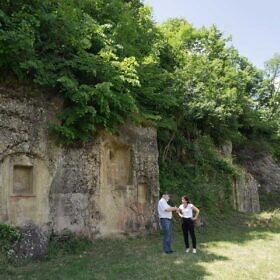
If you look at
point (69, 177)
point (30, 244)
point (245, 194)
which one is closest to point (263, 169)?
point (245, 194)

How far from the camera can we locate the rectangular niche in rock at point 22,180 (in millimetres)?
12188

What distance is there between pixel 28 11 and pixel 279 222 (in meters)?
15.4

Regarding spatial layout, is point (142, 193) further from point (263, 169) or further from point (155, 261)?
point (263, 169)

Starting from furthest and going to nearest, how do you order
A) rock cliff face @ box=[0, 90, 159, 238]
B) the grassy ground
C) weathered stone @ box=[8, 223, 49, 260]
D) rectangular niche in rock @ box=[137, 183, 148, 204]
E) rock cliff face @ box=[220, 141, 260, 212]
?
1. rock cliff face @ box=[220, 141, 260, 212]
2. rectangular niche in rock @ box=[137, 183, 148, 204]
3. rock cliff face @ box=[0, 90, 159, 238]
4. weathered stone @ box=[8, 223, 49, 260]
5. the grassy ground

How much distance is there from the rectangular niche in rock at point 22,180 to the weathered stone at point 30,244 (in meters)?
1.07

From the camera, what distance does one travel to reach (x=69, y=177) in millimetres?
13281

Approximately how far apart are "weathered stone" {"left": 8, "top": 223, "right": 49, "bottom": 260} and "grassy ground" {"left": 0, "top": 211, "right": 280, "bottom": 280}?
0.29 m

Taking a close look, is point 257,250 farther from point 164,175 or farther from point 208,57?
point 208,57

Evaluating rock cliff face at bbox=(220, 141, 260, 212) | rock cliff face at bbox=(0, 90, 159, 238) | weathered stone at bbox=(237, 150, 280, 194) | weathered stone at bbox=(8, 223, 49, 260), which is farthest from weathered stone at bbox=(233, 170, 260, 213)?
weathered stone at bbox=(8, 223, 49, 260)

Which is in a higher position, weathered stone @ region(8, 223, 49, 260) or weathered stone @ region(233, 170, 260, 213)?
weathered stone @ region(233, 170, 260, 213)

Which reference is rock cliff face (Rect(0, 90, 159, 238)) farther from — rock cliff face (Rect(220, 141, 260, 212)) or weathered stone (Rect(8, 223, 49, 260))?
rock cliff face (Rect(220, 141, 260, 212))

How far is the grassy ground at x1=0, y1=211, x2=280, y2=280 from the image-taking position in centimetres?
954

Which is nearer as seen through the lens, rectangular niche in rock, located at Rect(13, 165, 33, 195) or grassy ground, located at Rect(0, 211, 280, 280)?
grassy ground, located at Rect(0, 211, 280, 280)

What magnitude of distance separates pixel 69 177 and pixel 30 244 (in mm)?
2617
